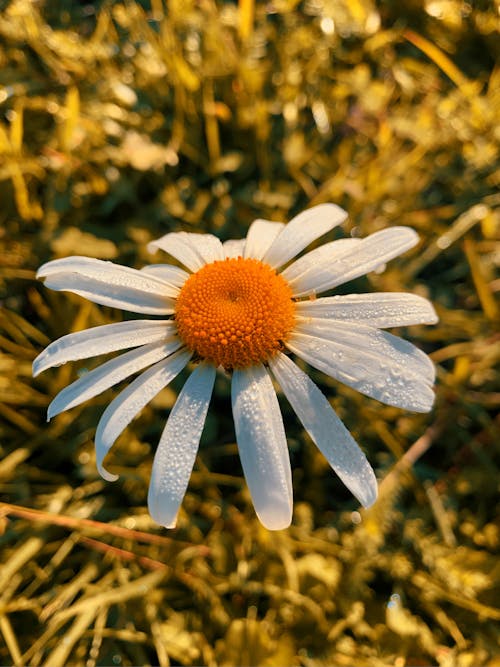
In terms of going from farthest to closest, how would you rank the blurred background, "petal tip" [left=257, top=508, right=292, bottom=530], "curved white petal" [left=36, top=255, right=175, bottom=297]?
the blurred background
"curved white petal" [left=36, top=255, right=175, bottom=297]
"petal tip" [left=257, top=508, right=292, bottom=530]

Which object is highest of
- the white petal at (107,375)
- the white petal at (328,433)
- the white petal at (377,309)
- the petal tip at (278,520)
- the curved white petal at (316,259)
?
the curved white petal at (316,259)

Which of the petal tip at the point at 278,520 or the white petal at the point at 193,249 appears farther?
the white petal at the point at 193,249

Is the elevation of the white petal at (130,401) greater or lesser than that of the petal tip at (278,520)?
greater

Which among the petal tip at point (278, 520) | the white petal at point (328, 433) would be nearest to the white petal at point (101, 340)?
the white petal at point (328, 433)

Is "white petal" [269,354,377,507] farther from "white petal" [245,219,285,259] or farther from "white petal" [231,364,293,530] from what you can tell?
"white petal" [245,219,285,259]

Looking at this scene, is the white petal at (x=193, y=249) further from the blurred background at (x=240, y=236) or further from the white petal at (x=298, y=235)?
the blurred background at (x=240, y=236)

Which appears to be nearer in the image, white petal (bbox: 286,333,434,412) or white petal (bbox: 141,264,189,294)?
white petal (bbox: 286,333,434,412)

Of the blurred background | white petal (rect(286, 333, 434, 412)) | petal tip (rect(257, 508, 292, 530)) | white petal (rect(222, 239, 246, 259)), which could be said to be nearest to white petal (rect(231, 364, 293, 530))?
petal tip (rect(257, 508, 292, 530))

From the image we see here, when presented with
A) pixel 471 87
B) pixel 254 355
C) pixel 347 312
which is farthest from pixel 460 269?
pixel 254 355

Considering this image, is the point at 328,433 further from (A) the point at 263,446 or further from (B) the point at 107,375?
(B) the point at 107,375

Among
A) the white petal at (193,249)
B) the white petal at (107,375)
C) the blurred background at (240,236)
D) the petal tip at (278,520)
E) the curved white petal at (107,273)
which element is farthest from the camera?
the blurred background at (240,236)

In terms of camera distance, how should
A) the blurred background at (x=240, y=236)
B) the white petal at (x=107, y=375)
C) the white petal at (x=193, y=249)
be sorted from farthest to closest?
the blurred background at (x=240, y=236) → the white petal at (x=193, y=249) → the white petal at (x=107, y=375)
